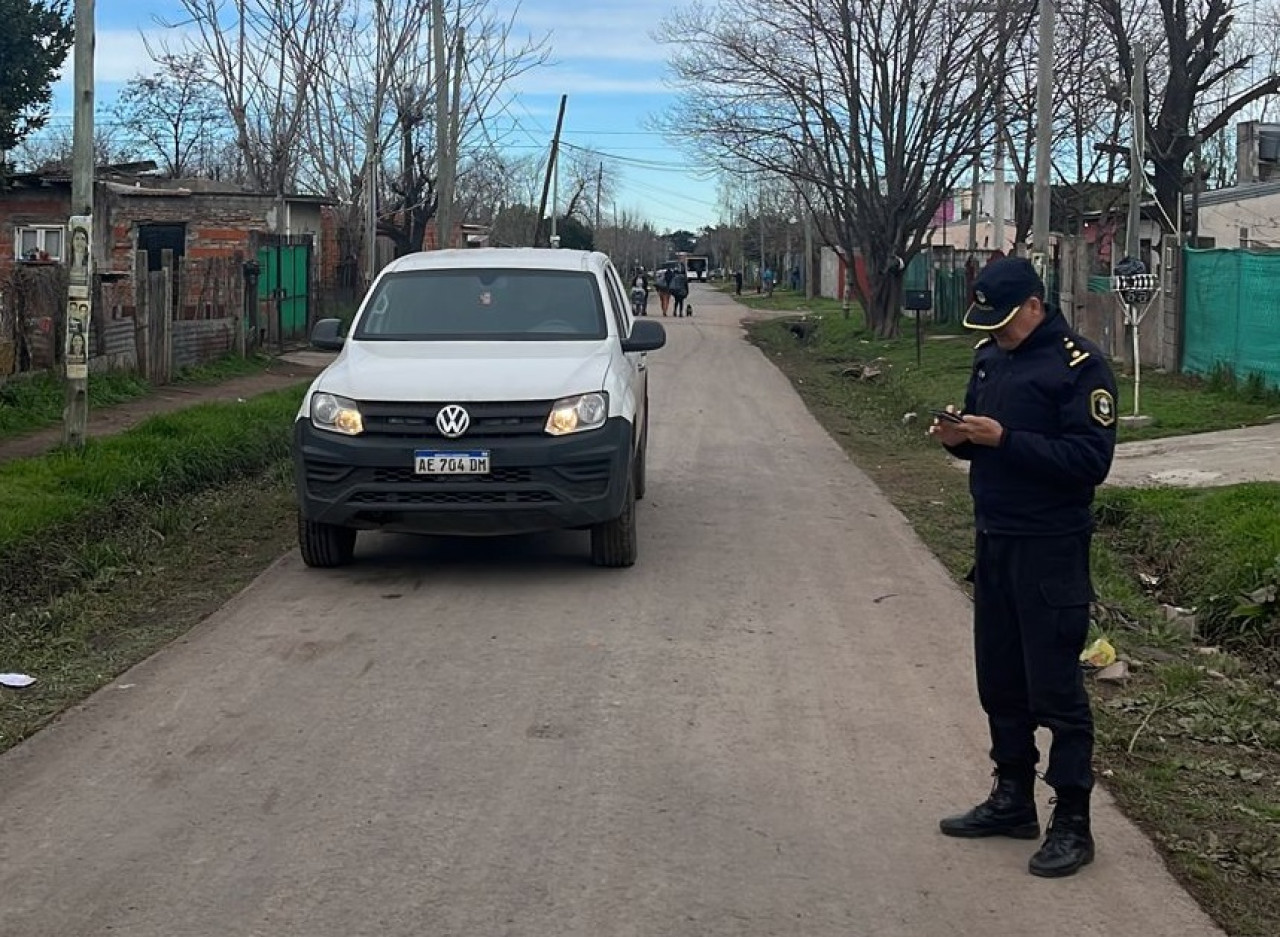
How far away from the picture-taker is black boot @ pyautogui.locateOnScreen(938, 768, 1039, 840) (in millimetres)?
5016

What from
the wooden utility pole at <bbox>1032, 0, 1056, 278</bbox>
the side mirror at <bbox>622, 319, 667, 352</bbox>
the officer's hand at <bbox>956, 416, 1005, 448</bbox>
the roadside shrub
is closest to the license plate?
the side mirror at <bbox>622, 319, 667, 352</bbox>

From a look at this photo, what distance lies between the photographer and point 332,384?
29.1 ft

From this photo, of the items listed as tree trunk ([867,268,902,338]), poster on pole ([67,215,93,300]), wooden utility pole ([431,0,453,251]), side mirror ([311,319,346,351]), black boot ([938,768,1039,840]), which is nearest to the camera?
black boot ([938,768,1039,840])

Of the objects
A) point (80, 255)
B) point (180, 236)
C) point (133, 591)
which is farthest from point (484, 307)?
point (180, 236)

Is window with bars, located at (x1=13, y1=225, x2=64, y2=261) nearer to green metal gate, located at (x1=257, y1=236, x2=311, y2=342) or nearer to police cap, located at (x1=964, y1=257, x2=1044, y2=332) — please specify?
green metal gate, located at (x1=257, y1=236, x2=311, y2=342)

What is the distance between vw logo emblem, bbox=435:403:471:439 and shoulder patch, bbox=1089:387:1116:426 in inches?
175

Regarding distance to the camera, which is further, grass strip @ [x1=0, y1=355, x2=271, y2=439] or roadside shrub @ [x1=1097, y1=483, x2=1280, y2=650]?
grass strip @ [x1=0, y1=355, x2=271, y2=439]

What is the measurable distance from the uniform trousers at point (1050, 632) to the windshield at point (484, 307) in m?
5.25

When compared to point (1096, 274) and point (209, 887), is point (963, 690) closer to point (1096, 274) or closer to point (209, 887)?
point (209, 887)

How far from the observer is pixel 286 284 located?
27.4 meters

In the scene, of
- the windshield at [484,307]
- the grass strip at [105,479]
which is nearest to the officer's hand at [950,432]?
the windshield at [484,307]

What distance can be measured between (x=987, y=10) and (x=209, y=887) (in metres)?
28.5

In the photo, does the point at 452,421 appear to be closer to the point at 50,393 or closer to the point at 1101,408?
the point at 1101,408

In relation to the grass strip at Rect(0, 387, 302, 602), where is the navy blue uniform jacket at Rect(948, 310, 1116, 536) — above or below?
above
